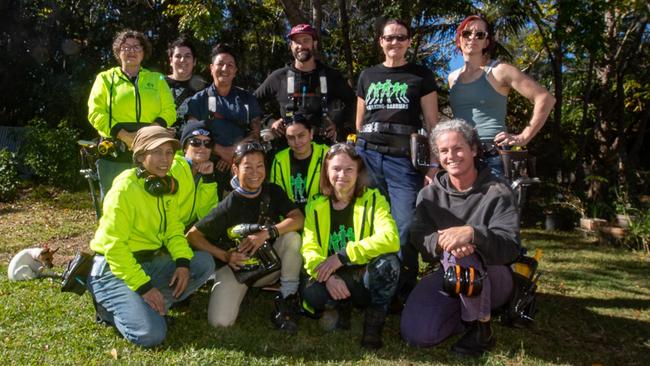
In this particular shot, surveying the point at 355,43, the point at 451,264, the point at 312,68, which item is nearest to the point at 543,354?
the point at 451,264

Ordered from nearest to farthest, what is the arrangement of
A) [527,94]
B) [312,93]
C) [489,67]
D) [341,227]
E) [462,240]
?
1. [462,240]
2. [341,227]
3. [527,94]
4. [489,67]
5. [312,93]

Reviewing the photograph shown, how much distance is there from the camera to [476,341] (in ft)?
12.8

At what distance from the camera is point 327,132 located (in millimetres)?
5398

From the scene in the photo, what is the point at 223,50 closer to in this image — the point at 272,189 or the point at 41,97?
the point at 272,189

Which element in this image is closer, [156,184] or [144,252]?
[156,184]

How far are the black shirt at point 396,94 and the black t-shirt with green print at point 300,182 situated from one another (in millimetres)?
592

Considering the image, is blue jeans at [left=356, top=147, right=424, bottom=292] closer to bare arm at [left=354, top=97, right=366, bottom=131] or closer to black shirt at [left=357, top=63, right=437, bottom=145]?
black shirt at [left=357, top=63, right=437, bottom=145]

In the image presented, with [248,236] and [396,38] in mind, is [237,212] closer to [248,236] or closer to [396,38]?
[248,236]

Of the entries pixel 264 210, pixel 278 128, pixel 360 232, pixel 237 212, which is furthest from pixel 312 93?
pixel 360 232

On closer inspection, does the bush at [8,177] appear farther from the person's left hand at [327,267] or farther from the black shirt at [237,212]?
the person's left hand at [327,267]

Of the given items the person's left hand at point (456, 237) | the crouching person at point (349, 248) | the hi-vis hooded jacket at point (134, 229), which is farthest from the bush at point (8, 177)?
the person's left hand at point (456, 237)

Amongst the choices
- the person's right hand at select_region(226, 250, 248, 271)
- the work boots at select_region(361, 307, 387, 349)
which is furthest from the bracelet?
the work boots at select_region(361, 307, 387, 349)

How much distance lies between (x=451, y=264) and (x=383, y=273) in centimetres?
50

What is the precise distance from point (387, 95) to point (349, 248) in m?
1.47
